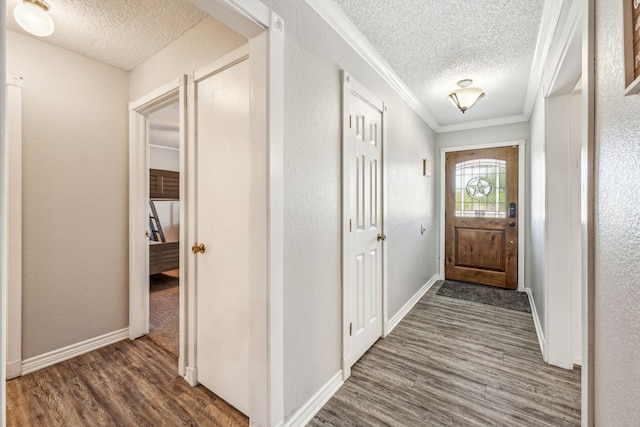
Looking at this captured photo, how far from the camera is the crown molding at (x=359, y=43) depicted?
5.38 feet

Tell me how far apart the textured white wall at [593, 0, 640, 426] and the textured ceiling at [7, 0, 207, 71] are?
2.01m

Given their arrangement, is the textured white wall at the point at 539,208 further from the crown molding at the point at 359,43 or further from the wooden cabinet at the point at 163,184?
the wooden cabinet at the point at 163,184

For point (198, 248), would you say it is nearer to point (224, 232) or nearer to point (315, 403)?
point (224, 232)

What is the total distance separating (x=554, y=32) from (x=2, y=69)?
2.60m

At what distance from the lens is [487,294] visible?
143 inches

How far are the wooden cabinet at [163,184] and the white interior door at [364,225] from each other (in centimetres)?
412

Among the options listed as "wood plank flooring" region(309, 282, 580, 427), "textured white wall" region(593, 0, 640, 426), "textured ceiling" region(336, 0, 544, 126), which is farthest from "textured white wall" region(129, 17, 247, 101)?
"wood plank flooring" region(309, 282, 580, 427)

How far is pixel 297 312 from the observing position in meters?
1.50

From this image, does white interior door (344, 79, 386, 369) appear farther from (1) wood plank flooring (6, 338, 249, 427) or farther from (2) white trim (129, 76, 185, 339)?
(2) white trim (129, 76, 185, 339)

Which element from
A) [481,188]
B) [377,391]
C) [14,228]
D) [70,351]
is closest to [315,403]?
[377,391]

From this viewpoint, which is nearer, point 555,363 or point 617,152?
point 617,152

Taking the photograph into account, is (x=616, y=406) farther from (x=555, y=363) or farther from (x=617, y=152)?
(x=555, y=363)

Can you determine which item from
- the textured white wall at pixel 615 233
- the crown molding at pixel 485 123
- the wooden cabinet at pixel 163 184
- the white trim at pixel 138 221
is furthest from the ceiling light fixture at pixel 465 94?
the wooden cabinet at pixel 163 184

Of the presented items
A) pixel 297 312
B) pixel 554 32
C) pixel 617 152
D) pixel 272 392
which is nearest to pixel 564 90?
pixel 554 32
